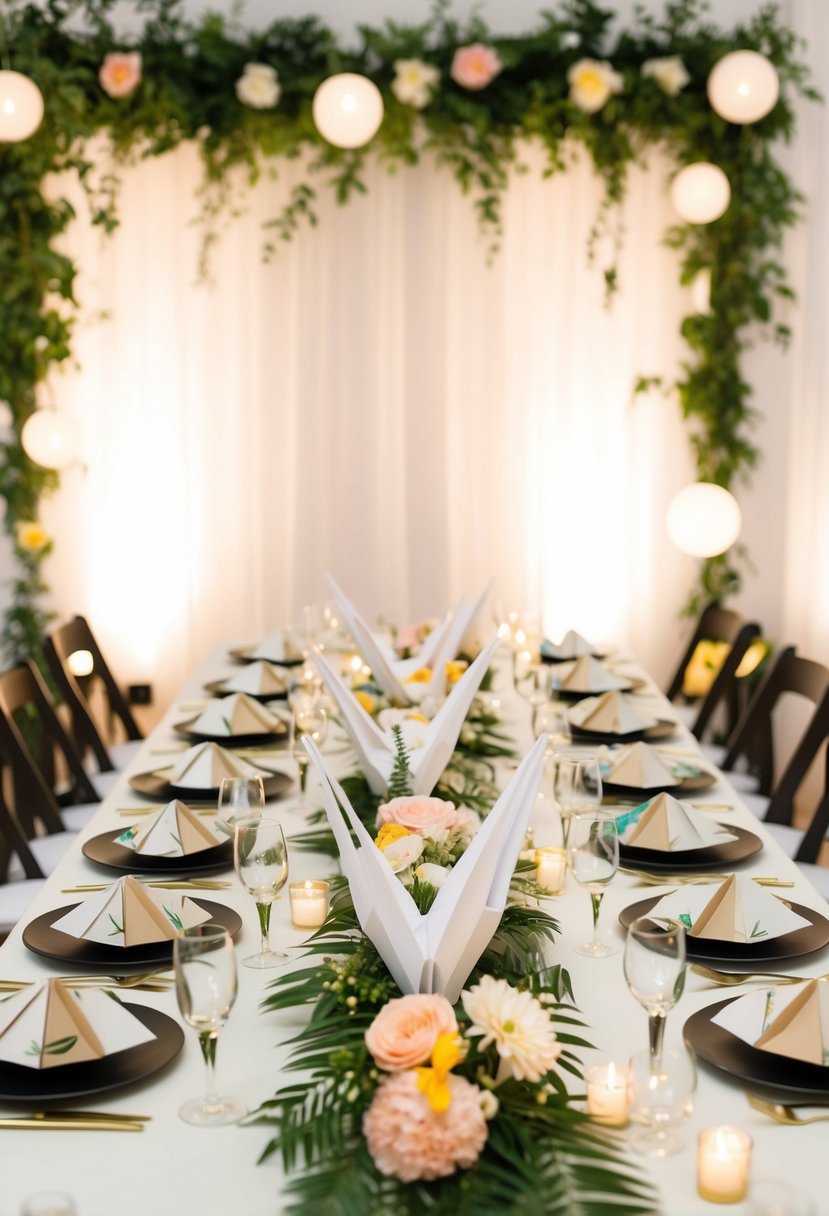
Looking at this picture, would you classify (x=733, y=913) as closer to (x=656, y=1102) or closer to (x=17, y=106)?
(x=656, y=1102)

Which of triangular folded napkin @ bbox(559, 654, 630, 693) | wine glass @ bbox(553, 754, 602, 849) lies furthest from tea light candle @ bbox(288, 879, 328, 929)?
triangular folded napkin @ bbox(559, 654, 630, 693)

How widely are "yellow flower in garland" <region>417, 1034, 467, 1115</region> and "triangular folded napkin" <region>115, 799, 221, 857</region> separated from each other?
37.8 inches

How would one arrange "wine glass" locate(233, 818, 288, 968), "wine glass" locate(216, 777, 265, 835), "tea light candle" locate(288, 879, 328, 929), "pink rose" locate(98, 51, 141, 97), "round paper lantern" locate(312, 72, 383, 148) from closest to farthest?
1. "wine glass" locate(233, 818, 288, 968)
2. "tea light candle" locate(288, 879, 328, 929)
3. "wine glass" locate(216, 777, 265, 835)
4. "round paper lantern" locate(312, 72, 383, 148)
5. "pink rose" locate(98, 51, 141, 97)

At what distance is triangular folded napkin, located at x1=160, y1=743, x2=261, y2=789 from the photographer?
2506 millimetres

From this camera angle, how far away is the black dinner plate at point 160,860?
6.84ft

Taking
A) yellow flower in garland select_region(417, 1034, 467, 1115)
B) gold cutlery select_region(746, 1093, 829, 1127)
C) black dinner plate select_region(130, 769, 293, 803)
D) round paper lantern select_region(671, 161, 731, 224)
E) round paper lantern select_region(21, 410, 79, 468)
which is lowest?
gold cutlery select_region(746, 1093, 829, 1127)

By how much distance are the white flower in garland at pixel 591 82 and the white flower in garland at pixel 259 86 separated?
3.39 feet

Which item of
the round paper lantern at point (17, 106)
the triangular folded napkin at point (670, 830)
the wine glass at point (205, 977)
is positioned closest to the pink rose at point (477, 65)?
the round paper lantern at point (17, 106)

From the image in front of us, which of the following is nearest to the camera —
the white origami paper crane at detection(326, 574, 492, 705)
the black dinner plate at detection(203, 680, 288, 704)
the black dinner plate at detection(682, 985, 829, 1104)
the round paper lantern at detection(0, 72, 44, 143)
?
the black dinner plate at detection(682, 985, 829, 1104)

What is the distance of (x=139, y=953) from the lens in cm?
173

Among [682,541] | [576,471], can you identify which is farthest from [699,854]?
[576,471]

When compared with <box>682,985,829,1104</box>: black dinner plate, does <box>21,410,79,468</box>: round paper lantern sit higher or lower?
higher

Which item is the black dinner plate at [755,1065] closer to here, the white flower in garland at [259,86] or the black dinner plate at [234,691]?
the black dinner plate at [234,691]

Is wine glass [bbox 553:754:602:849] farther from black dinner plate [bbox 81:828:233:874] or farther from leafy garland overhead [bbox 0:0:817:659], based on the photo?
leafy garland overhead [bbox 0:0:817:659]
